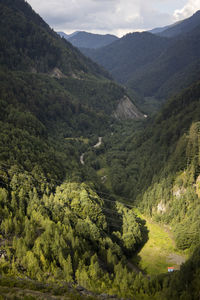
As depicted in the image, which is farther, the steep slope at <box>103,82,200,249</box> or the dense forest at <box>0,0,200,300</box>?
the steep slope at <box>103,82,200,249</box>

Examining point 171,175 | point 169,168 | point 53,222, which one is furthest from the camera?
point 169,168

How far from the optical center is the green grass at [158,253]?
80438 millimetres

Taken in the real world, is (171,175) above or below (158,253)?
above

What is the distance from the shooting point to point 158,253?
87.8 m

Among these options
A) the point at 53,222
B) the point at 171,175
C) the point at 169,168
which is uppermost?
the point at 169,168

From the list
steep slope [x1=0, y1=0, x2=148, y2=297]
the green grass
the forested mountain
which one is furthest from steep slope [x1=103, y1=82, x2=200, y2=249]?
steep slope [x1=0, y1=0, x2=148, y2=297]

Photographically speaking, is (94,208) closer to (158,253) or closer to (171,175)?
(158,253)

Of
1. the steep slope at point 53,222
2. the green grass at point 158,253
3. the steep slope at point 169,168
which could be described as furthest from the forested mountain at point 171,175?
the steep slope at point 53,222

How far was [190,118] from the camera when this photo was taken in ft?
453

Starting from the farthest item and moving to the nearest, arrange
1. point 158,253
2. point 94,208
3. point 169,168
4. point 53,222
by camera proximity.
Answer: point 169,168 < point 94,208 < point 158,253 < point 53,222

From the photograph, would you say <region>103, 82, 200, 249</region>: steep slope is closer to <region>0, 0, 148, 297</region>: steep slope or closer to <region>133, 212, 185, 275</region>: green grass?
<region>133, 212, 185, 275</region>: green grass

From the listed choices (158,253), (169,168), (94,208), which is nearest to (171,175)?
(169,168)

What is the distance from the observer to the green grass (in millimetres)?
80438

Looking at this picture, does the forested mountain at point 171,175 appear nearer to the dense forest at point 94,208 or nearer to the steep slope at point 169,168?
the steep slope at point 169,168
